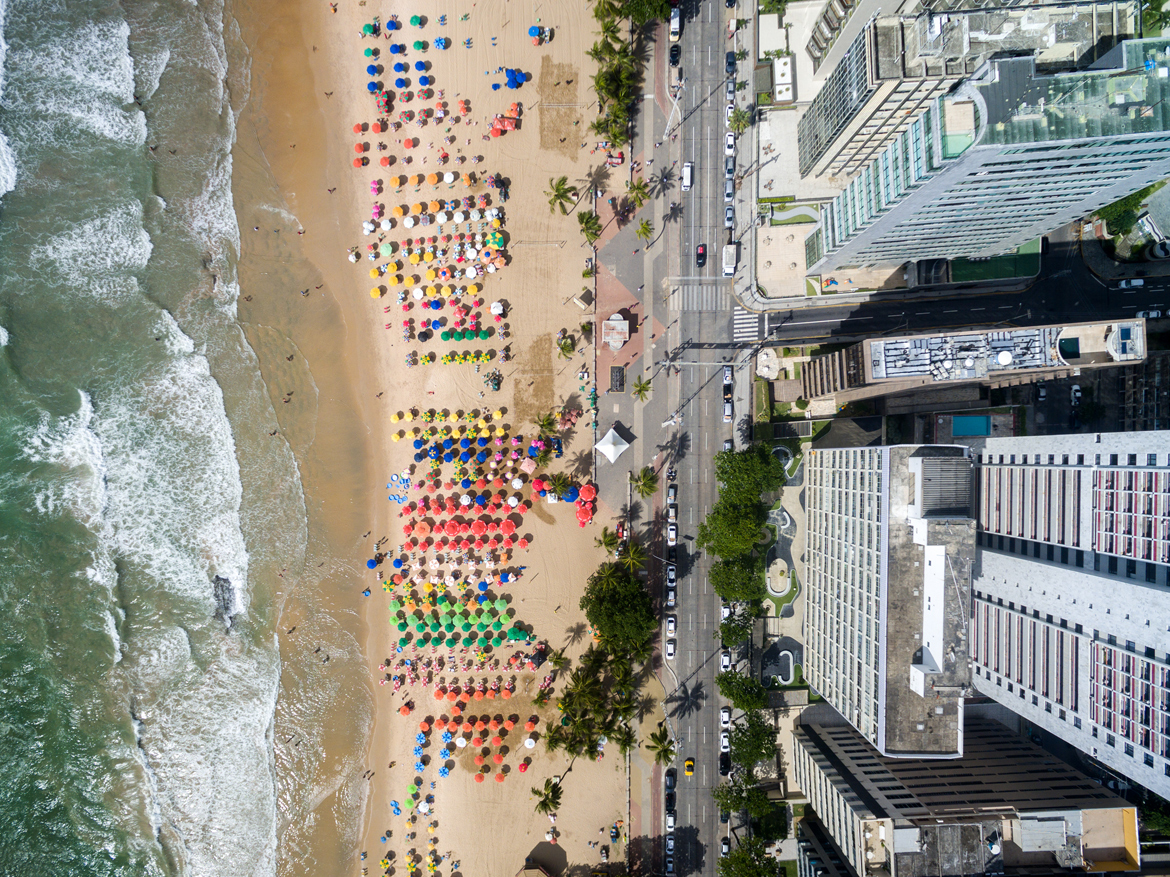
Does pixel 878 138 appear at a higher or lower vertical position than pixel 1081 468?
higher

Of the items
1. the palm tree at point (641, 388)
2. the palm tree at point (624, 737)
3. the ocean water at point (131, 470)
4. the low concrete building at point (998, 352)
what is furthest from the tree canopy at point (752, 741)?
the ocean water at point (131, 470)

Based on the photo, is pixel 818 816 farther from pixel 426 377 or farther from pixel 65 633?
pixel 65 633

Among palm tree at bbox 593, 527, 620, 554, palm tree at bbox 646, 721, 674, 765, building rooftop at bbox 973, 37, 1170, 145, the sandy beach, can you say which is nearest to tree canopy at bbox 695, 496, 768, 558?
palm tree at bbox 593, 527, 620, 554

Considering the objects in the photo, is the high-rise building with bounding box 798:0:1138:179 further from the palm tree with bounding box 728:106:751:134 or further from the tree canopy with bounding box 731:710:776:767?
the tree canopy with bounding box 731:710:776:767

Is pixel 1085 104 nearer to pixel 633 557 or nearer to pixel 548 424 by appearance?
pixel 548 424

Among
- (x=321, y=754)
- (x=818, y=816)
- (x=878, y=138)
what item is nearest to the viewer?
(x=878, y=138)

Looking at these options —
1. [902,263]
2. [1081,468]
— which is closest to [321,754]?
[1081,468]

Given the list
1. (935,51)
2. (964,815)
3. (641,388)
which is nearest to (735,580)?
(641,388)
